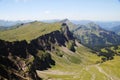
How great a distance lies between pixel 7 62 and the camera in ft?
567

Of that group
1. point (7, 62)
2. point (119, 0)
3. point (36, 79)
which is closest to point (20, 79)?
point (7, 62)

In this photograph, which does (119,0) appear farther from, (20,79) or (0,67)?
(20,79)

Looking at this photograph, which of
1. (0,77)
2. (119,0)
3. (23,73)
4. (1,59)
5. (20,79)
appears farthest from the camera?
(23,73)

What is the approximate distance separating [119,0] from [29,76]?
128 meters

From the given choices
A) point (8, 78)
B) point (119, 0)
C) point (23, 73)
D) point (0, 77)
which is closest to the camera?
point (119, 0)

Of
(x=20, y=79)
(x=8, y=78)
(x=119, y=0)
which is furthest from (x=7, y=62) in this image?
(x=119, y=0)

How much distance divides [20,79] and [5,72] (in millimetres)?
14442

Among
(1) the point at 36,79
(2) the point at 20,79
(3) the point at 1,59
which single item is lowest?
(1) the point at 36,79

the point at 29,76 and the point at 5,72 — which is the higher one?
the point at 5,72

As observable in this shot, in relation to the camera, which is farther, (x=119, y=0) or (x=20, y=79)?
(x=20, y=79)

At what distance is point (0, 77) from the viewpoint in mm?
121750

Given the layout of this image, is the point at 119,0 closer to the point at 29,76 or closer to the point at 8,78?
the point at 8,78

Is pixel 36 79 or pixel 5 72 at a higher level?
pixel 5 72

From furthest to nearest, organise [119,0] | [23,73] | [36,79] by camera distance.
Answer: [36,79]
[23,73]
[119,0]
